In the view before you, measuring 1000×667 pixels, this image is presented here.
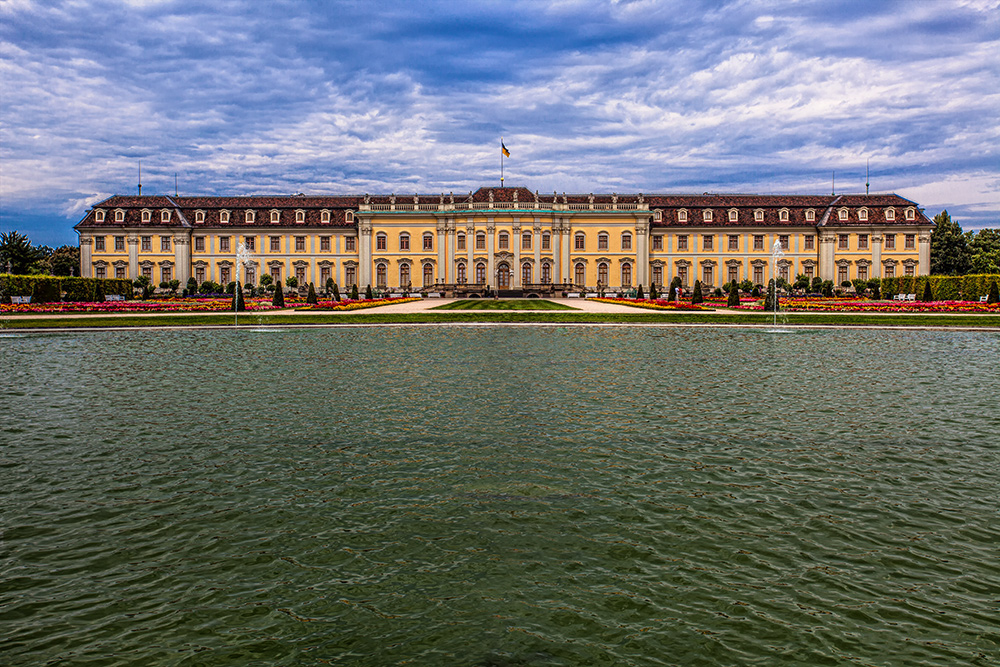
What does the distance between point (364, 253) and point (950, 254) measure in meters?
62.7

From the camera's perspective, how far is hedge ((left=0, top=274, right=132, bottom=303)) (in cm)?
4119

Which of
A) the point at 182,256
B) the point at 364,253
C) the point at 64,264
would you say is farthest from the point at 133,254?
the point at 364,253

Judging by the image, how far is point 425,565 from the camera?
4879 millimetres

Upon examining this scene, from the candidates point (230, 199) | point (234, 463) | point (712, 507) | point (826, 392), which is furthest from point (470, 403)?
point (230, 199)

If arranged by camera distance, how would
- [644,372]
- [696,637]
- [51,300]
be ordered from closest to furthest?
1. [696,637]
2. [644,372]
3. [51,300]

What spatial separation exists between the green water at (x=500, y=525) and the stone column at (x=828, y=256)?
63555mm

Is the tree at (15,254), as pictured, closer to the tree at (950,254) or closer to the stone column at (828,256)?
the stone column at (828,256)

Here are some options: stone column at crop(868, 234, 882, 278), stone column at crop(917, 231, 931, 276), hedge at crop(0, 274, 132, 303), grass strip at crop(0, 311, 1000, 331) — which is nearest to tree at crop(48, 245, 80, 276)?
hedge at crop(0, 274, 132, 303)

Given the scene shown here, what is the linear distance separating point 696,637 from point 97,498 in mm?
5451

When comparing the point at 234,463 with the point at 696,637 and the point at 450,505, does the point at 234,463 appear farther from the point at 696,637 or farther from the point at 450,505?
the point at 696,637

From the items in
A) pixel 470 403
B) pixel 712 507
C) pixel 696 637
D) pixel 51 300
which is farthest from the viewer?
pixel 51 300

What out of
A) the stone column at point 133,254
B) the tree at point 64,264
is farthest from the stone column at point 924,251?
the tree at point 64,264

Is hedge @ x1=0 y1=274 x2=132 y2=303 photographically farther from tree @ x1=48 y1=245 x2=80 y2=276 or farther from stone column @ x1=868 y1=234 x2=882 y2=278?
stone column @ x1=868 y1=234 x2=882 y2=278

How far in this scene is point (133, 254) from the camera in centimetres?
7075
